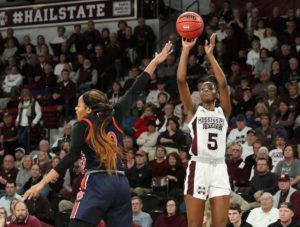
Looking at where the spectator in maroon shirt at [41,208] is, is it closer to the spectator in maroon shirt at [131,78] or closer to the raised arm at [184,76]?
the spectator in maroon shirt at [131,78]

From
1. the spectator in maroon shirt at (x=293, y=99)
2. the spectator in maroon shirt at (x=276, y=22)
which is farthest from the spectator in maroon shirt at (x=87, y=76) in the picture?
the spectator in maroon shirt at (x=293, y=99)

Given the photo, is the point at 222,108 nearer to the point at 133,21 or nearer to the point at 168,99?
the point at 168,99

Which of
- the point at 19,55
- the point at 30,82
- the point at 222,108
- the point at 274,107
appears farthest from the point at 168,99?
the point at 222,108

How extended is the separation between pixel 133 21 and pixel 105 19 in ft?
2.91

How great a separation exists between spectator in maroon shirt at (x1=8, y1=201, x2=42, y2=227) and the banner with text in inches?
426

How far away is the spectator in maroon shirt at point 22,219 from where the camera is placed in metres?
12.4

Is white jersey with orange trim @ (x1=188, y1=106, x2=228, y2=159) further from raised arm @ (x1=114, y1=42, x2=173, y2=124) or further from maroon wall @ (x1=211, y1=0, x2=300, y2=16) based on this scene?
maroon wall @ (x1=211, y1=0, x2=300, y2=16)

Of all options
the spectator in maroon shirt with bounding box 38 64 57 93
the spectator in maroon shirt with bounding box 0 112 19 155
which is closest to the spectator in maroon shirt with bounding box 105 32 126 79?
the spectator in maroon shirt with bounding box 38 64 57 93

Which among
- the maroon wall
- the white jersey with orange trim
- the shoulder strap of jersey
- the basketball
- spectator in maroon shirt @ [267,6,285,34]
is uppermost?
the maroon wall

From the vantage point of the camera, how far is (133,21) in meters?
22.4

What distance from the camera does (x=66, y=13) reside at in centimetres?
2333

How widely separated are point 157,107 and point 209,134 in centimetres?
956

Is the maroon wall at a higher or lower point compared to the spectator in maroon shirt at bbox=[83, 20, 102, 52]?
higher

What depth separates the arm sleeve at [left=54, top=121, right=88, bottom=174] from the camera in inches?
252
